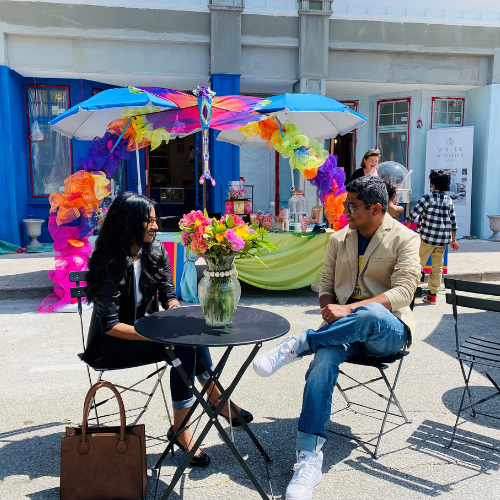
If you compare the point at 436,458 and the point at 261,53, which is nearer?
the point at 436,458

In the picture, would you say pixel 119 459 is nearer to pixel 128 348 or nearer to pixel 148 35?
pixel 128 348

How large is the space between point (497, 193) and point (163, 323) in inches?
415

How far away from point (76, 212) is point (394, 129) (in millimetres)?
8332

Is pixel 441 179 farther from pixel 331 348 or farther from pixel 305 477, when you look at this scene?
pixel 305 477

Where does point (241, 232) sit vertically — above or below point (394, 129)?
below

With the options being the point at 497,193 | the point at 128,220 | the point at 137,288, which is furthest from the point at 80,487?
the point at 497,193

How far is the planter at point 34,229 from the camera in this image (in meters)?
9.82

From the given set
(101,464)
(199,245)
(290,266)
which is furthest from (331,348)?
(290,266)

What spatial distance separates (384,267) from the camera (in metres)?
3.13

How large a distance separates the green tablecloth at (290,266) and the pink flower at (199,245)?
13.4ft

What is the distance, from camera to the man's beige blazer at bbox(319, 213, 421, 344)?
302 cm

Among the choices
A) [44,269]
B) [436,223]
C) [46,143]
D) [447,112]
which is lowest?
[44,269]

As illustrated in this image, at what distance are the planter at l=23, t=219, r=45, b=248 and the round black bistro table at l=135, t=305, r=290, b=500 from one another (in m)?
7.71

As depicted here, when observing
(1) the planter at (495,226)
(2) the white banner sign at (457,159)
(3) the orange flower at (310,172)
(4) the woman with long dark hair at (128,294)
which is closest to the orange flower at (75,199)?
(3) the orange flower at (310,172)
